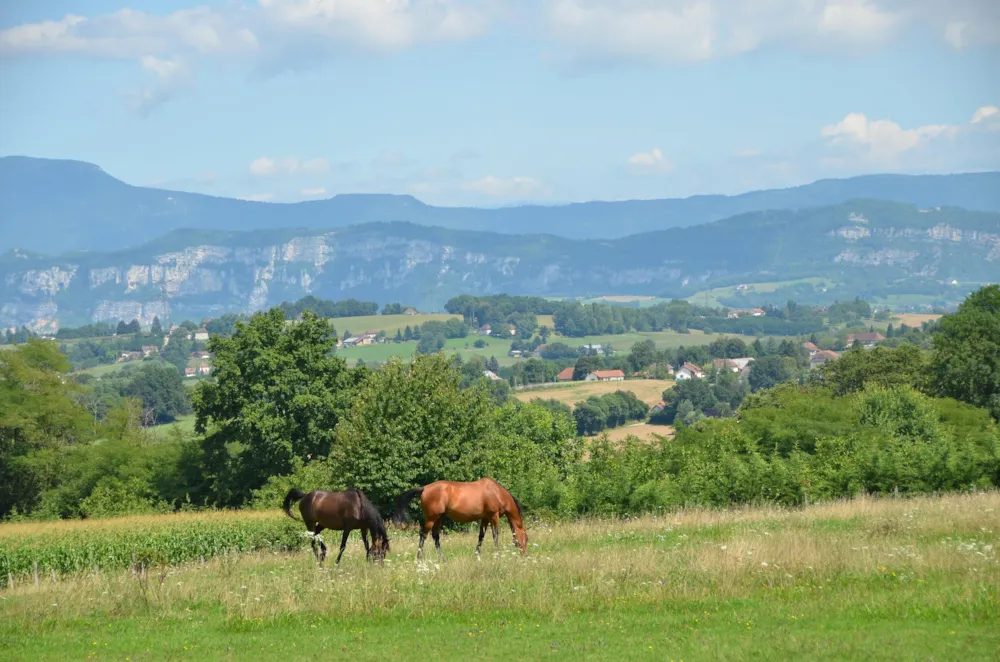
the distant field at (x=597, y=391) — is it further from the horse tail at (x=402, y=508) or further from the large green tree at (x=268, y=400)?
the horse tail at (x=402, y=508)

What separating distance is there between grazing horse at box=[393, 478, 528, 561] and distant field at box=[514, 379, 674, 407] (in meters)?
144

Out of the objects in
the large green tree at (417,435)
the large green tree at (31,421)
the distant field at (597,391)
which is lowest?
the distant field at (597,391)

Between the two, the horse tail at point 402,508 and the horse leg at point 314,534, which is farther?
the horse leg at point 314,534

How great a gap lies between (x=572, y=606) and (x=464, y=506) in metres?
5.13

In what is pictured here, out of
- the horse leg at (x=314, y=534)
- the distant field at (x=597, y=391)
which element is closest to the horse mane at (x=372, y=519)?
the horse leg at (x=314, y=534)

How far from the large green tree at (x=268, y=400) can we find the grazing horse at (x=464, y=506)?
34796 mm

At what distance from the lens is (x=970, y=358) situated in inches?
2778

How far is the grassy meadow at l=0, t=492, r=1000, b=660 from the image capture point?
13.2 metres

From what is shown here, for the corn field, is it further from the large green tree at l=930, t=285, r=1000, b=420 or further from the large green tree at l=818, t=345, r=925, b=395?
the large green tree at l=818, t=345, r=925, b=395

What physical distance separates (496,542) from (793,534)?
5635 millimetres

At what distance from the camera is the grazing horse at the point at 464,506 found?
65.8ft

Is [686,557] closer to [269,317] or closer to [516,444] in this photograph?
[516,444]

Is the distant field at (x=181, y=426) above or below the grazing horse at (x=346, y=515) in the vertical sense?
below

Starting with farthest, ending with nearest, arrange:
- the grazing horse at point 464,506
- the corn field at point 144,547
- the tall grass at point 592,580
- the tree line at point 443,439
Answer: the tree line at point 443,439 < the corn field at point 144,547 < the grazing horse at point 464,506 < the tall grass at point 592,580
